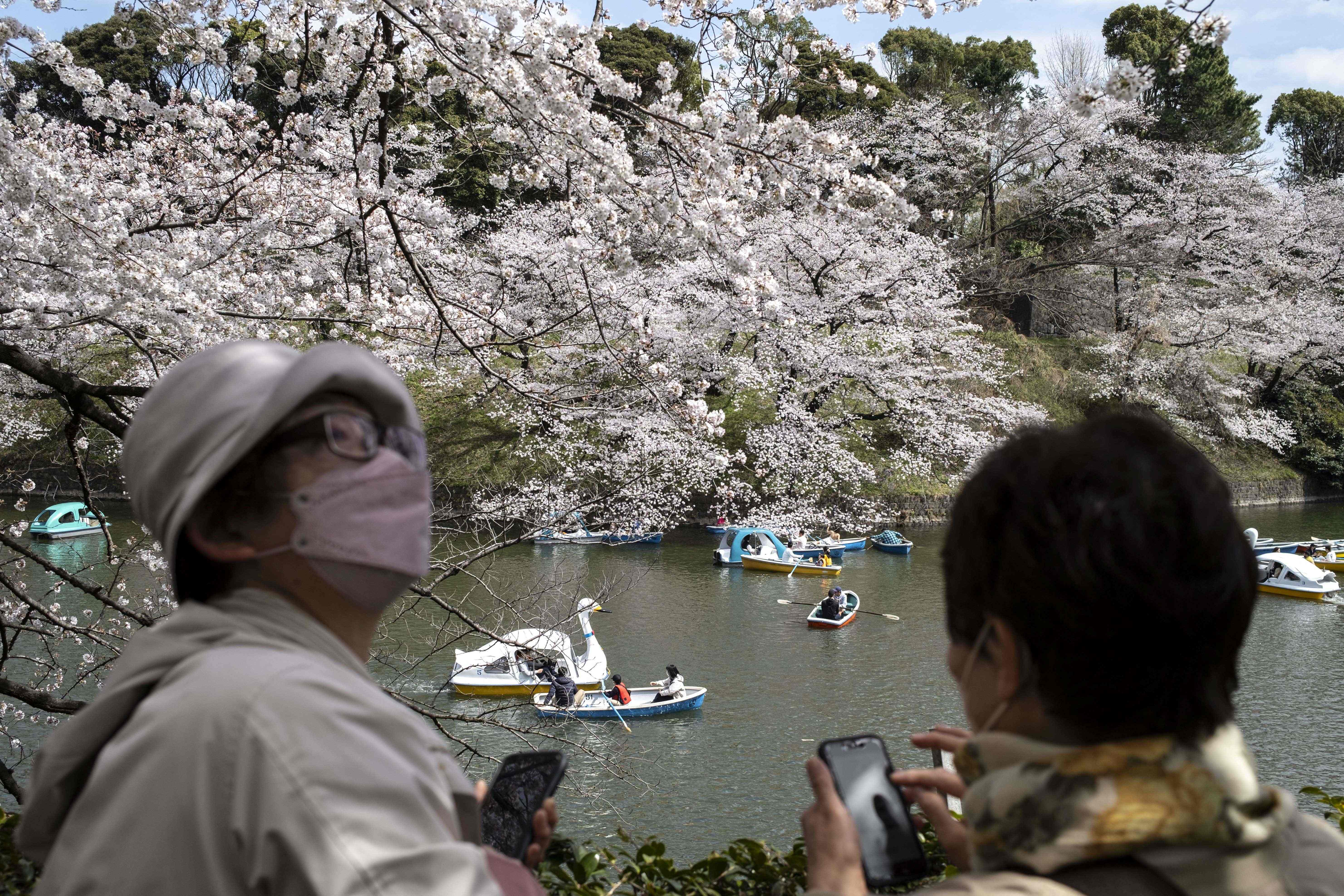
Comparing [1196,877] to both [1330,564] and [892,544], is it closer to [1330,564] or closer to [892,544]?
[892,544]

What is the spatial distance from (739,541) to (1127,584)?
50.5 feet

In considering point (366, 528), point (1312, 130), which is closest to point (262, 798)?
point (366, 528)

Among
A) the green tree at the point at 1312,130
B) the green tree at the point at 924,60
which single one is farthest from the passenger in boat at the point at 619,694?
the green tree at the point at 1312,130

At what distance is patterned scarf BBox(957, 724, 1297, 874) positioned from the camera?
0.74m

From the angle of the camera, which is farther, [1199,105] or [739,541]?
[1199,105]

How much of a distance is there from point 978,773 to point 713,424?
13.4ft

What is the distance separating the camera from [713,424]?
4.91m

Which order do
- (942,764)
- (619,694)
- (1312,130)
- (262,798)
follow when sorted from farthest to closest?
(1312,130)
(619,694)
(942,764)
(262,798)

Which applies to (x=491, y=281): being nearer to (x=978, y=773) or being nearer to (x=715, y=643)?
(x=715, y=643)

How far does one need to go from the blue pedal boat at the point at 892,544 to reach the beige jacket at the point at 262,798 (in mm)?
16835

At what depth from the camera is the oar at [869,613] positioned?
1295 cm

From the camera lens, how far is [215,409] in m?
0.83

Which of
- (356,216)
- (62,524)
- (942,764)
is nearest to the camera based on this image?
(942,764)

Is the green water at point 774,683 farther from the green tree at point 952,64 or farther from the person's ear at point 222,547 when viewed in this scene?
the green tree at point 952,64
